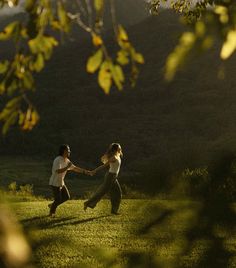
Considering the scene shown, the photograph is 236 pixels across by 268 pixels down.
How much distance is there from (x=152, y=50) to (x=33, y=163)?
66257 mm

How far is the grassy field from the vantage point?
12.3 metres

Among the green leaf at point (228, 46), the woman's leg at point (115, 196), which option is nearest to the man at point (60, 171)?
the woman's leg at point (115, 196)

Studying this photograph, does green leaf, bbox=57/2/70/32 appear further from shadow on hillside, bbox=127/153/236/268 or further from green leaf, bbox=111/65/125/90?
shadow on hillside, bbox=127/153/236/268

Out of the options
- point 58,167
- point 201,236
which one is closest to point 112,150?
point 58,167

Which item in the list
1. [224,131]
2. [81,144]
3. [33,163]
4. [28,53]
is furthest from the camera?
[81,144]

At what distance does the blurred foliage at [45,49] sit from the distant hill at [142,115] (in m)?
76.4

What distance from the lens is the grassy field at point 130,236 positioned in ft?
40.3

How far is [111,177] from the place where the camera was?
16875 mm

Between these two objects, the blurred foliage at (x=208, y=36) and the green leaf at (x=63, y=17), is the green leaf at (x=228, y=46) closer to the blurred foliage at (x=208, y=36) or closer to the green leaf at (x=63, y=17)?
the blurred foliage at (x=208, y=36)

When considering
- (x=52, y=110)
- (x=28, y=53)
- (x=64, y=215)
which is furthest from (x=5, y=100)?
(x=28, y=53)

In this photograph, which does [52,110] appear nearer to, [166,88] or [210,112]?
[166,88]

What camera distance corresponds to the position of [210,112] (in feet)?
343

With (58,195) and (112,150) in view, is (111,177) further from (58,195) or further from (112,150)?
(58,195)

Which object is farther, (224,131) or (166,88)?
(166,88)
